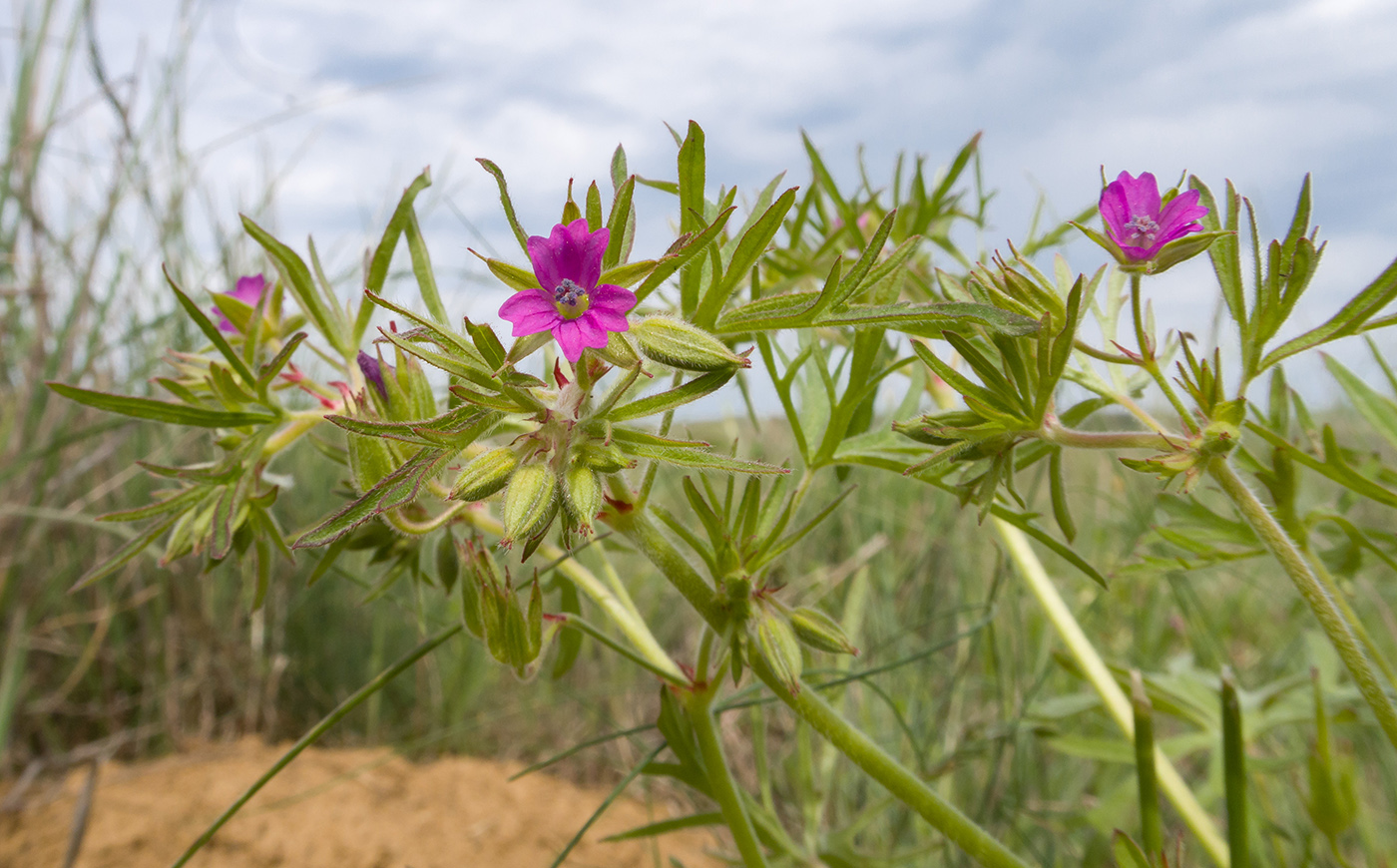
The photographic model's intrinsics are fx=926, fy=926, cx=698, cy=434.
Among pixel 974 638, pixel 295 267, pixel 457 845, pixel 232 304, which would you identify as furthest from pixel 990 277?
pixel 457 845

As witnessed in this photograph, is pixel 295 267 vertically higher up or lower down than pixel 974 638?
higher up

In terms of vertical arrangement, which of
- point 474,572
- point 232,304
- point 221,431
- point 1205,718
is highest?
point 232,304

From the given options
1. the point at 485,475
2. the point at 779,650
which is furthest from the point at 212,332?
the point at 779,650

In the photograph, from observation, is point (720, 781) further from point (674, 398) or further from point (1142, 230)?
point (1142, 230)

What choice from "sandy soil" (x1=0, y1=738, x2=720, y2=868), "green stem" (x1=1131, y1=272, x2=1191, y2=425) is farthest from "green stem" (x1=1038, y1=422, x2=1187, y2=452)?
"sandy soil" (x1=0, y1=738, x2=720, y2=868)

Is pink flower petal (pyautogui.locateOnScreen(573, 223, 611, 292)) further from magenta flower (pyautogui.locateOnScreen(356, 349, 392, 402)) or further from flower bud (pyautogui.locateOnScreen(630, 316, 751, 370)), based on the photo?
magenta flower (pyautogui.locateOnScreen(356, 349, 392, 402))

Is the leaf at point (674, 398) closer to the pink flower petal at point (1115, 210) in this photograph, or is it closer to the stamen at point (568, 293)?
the stamen at point (568, 293)

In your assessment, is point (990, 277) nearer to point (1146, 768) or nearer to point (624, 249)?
point (624, 249)
